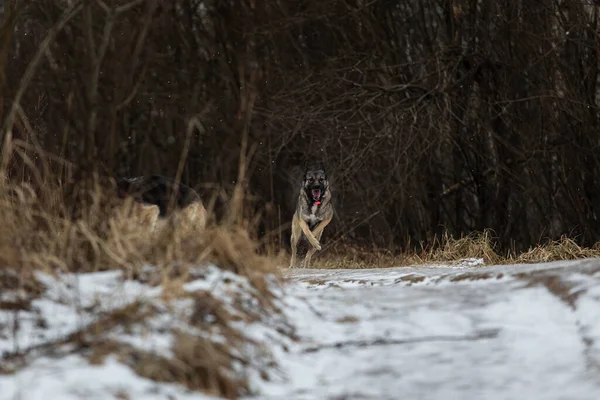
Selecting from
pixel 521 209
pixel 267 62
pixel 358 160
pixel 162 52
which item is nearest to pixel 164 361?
pixel 358 160

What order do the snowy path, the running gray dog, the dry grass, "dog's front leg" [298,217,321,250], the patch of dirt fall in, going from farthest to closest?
1. the running gray dog
2. "dog's front leg" [298,217,321,250]
3. the dry grass
4. the patch of dirt
5. the snowy path

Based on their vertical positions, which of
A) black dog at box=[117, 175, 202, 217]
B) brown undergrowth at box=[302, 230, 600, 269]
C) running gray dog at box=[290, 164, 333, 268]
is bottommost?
brown undergrowth at box=[302, 230, 600, 269]

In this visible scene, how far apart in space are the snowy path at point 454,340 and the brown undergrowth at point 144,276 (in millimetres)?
270

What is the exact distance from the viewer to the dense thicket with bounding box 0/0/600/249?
14.0 meters

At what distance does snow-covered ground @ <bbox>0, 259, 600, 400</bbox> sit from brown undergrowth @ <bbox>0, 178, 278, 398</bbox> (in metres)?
0.04

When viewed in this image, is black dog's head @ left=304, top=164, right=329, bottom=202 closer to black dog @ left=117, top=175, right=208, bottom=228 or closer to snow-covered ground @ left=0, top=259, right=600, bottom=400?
black dog @ left=117, top=175, right=208, bottom=228

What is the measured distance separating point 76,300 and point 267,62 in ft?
47.3

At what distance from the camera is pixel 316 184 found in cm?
1346

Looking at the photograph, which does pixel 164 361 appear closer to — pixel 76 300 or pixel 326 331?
pixel 76 300

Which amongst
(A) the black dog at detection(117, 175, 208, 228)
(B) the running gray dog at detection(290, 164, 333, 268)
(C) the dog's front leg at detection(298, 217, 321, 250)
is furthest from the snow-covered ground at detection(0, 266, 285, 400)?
(B) the running gray dog at detection(290, 164, 333, 268)

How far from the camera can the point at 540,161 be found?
14.9 metres

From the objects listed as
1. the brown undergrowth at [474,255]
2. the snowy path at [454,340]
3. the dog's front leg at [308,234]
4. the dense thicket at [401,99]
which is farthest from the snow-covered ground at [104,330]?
the dog's front leg at [308,234]

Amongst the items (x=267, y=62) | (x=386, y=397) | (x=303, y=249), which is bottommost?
(x=303, y=249)

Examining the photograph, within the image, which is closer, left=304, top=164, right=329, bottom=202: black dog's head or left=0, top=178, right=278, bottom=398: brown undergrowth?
left=0, top=178, right=278, bottom=398: brown undergrowth
